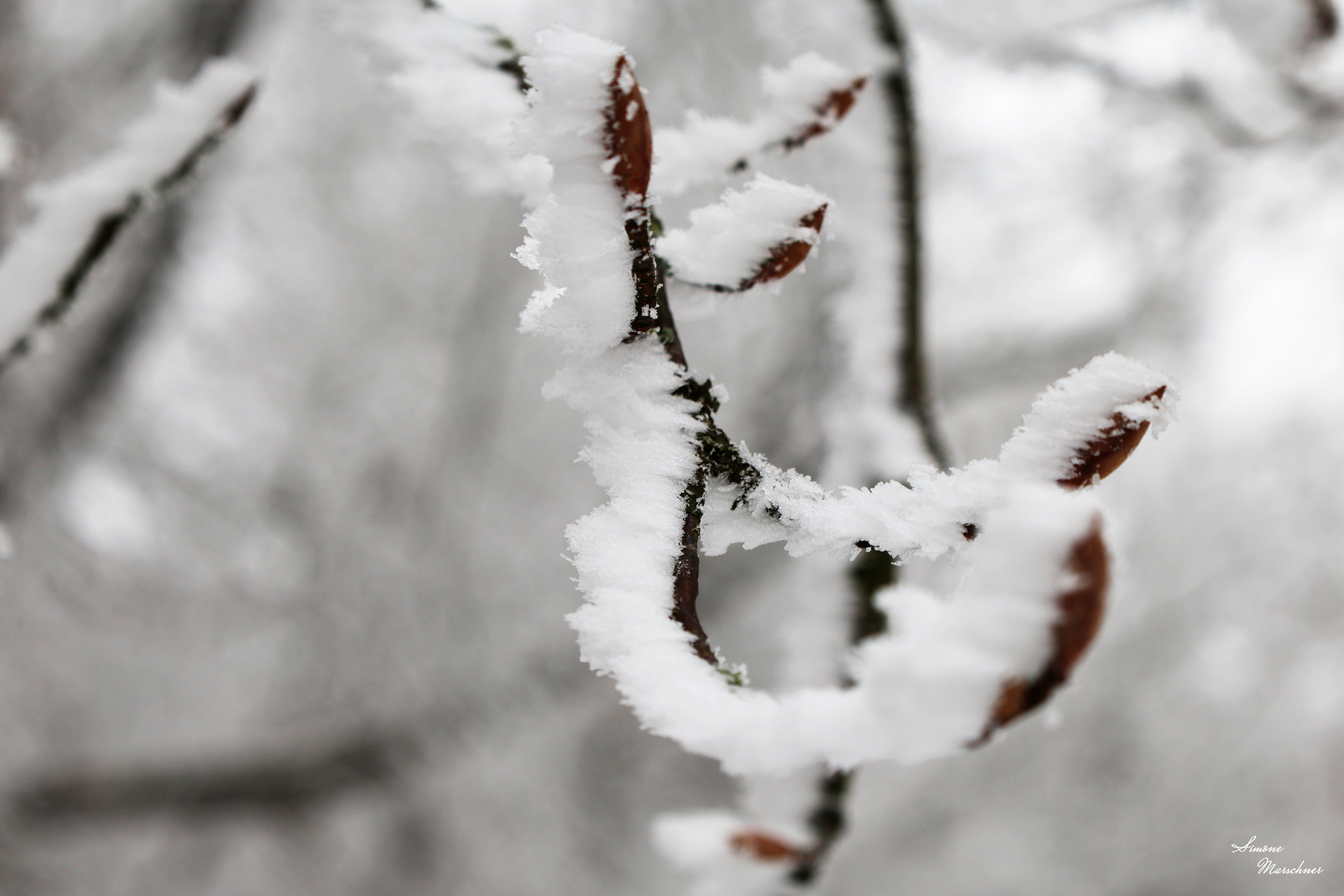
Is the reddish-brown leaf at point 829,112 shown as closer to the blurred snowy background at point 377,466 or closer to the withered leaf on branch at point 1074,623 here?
the withered leaf on branch at point 1074,623

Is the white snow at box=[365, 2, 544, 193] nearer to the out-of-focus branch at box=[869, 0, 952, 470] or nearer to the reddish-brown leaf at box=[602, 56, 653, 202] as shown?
the reddish-brown leaf at box=[602, 56, 653, 202]

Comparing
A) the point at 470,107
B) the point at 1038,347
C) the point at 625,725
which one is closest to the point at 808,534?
the point at 470,107

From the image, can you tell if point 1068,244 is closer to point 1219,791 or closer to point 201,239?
point 201,239

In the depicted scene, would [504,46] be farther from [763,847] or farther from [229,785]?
[229,785]

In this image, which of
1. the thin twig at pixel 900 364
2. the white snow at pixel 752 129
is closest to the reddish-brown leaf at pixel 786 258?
the white snow at pixel 752 129

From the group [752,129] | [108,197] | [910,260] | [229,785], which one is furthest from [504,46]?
[229,785]

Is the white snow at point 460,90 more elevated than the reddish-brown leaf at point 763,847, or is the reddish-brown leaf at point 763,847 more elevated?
the white snow at point 460,90

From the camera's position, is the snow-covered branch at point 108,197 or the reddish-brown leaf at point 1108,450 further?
the snow-covered branch at point 108,197
